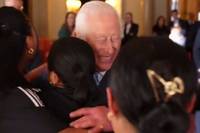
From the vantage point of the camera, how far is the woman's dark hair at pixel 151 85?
2.95 ft

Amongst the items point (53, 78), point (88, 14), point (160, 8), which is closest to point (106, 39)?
point (88, 14)

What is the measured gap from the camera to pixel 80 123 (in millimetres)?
1374

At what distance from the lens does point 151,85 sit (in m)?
0.91

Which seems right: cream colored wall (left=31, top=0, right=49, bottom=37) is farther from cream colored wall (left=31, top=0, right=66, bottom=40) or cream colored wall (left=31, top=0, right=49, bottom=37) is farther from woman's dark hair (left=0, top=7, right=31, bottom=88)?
woman's dark hair (left=0, top=7, right=31, bottom=88)

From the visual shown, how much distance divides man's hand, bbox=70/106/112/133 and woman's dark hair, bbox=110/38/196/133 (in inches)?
16.1

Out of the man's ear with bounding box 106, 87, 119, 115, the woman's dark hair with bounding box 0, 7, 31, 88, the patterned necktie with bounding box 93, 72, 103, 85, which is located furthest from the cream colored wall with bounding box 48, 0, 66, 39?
the man's ear with bounding box 106, 87, 119, 115

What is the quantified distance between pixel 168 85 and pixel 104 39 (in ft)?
3.06

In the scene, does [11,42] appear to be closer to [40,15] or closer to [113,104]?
[113,104]

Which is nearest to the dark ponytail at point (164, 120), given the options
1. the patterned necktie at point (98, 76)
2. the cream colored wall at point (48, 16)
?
the patterned necktie at point (98, 76)

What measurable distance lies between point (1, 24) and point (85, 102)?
0.35 metres

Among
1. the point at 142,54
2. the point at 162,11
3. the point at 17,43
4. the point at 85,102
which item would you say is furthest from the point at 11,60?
the point at 162,11

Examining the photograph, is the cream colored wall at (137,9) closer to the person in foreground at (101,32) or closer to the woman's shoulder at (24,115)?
the person in foreground at (101,32)

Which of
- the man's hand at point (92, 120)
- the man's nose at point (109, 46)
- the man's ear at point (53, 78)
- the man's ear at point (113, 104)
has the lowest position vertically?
the man's hand at point (92, 120)

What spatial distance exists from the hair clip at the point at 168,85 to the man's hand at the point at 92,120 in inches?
19.1
